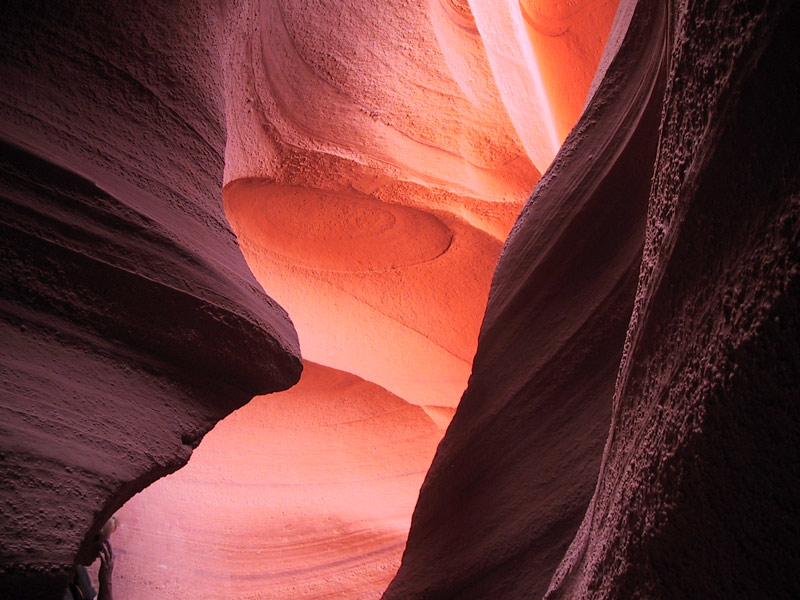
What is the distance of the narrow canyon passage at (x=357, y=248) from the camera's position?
242 cm

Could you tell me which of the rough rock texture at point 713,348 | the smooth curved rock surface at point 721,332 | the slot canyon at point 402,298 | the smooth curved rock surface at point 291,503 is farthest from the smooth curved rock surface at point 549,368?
the smooth curved rock surface at point 291,503

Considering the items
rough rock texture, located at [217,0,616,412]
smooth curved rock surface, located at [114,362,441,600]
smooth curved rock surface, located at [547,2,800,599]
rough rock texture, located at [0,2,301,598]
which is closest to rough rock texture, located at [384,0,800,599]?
smooth curved rock surface, located at [547,2,800,599]

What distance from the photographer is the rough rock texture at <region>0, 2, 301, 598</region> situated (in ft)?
3.17

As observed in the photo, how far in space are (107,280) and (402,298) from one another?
189 cm

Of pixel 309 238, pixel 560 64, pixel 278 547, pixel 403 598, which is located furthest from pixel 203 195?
pixel 560 64

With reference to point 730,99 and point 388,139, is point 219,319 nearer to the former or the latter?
point 730,99

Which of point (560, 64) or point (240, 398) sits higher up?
point (560, 64)

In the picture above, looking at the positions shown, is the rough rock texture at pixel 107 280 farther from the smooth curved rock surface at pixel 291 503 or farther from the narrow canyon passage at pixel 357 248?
the smooth curved rock surface at pixel 291 503

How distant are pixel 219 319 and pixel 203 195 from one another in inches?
9.7

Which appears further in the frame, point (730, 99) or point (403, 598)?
point (403, 598)

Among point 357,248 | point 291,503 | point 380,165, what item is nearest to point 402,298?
point 357,248

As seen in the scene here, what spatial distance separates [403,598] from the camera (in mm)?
1421

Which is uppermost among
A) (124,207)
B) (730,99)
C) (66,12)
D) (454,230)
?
(454,230)

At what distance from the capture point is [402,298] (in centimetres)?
297
